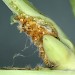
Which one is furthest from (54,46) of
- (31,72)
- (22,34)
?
(22,34)

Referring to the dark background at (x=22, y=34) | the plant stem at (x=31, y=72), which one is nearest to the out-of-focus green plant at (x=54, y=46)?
the plant stem at (x=31, y=72)

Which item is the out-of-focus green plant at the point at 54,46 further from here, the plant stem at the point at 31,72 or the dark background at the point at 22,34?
the dark background at the point at 22,34

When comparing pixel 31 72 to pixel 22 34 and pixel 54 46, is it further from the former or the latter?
pixel 22 34

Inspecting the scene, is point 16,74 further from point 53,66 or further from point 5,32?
point 5,32

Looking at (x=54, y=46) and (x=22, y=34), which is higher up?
(x=22, y=34)

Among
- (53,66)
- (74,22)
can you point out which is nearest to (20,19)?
(53,66)

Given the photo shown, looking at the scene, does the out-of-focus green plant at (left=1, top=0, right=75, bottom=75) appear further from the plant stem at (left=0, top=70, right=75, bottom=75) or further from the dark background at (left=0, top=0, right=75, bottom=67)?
the dark background at (left=0, top=0, right=75, bottom=67)

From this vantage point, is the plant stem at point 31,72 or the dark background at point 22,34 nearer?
the plant stem at point 31,72

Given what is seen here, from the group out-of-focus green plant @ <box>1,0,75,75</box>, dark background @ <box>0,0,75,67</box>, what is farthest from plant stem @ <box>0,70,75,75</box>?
dark background @ <box>0,0,75,67</box>
